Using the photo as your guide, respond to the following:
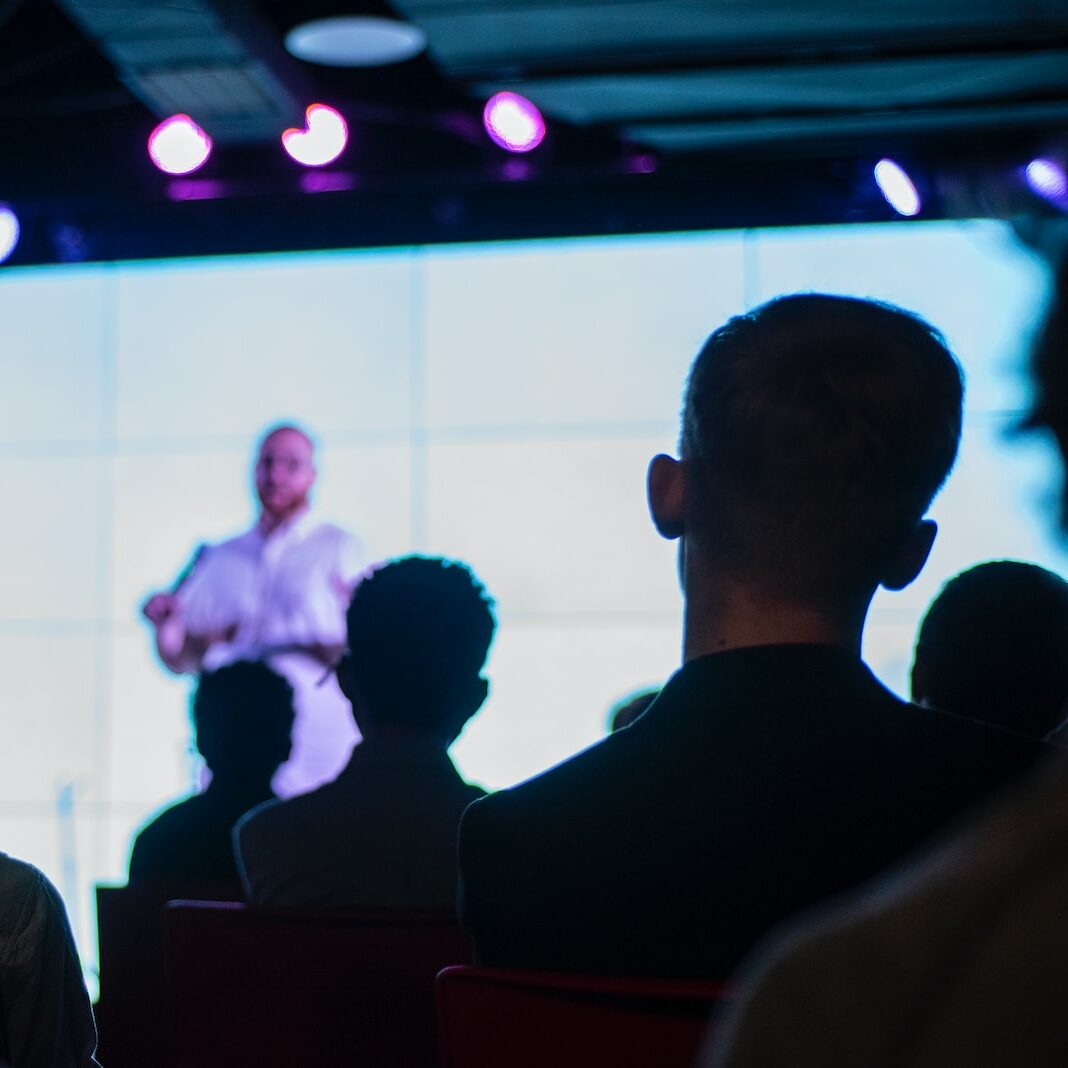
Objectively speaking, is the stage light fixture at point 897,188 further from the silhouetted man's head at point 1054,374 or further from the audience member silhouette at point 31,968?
the silhouetted man's head at point 1054,374

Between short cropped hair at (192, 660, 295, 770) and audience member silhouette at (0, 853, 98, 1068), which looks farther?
short cropped hair at (192, 660, 295, 770)

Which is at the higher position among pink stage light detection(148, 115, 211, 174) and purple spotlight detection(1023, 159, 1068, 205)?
pink stage light detection(148, 115, 211, 174)

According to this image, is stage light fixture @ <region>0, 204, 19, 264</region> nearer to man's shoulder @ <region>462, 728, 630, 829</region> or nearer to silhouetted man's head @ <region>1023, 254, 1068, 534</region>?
man's shoulder @ <region>462, 728, 630, 829</region>

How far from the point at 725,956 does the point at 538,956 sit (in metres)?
0.14

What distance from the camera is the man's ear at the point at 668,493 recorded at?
1208 mm

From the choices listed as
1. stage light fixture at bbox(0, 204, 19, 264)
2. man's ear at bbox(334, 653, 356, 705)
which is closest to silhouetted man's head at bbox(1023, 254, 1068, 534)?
man's ear at bbox(334, 653, 356, 705)

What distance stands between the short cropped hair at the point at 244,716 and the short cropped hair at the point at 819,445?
5.19ft

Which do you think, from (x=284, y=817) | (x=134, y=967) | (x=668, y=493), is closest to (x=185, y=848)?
(x=134, y=967)

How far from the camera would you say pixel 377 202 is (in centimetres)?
539

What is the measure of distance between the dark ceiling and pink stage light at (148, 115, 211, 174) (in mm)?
114

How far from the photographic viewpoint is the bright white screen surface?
5270mm

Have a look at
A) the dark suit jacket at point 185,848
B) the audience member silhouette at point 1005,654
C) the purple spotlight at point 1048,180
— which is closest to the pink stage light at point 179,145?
the dark suit jacket at point 185,848

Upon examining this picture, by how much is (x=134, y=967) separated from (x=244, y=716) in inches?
24.2

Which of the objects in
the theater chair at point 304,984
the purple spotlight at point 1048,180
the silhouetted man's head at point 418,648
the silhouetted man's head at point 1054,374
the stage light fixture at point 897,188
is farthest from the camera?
the stage light fixture at point 897,188
